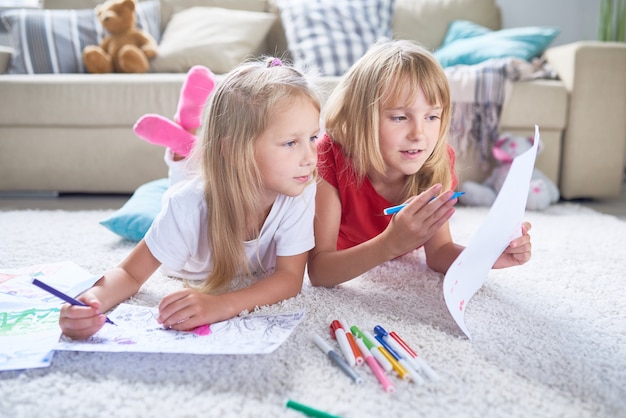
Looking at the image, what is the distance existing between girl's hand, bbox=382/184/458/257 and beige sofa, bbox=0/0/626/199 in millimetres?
1195

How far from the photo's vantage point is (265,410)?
2.05 ft

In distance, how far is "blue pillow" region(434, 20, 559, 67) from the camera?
224 centimetres

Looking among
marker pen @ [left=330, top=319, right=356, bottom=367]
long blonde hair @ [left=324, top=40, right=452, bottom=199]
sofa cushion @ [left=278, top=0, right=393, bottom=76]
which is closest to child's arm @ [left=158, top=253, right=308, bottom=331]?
marker pen @ [left=330, top=319, right=356, bottom=367]

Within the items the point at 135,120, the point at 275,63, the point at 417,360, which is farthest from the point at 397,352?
the point at 135,120

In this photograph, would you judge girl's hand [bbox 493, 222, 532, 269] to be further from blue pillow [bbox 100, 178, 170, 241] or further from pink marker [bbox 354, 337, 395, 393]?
blue pillow [bbox 100, 178, 170, 241]

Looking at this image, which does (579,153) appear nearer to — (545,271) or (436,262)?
(545,271)

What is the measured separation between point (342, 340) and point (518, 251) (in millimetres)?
366

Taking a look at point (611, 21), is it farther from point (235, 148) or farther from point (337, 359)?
point (337, 359)

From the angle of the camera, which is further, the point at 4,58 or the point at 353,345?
the point at 4,58

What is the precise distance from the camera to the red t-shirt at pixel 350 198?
1.09 metres

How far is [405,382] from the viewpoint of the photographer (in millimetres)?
687

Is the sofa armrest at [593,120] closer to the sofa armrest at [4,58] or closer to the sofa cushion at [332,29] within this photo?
the sofa cushion at [332,29]

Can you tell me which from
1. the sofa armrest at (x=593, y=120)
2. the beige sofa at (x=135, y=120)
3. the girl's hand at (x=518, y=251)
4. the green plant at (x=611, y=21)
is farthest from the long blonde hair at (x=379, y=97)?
the green plant at (x=611, y=21)

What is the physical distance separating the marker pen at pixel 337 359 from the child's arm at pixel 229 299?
143 millimetres
